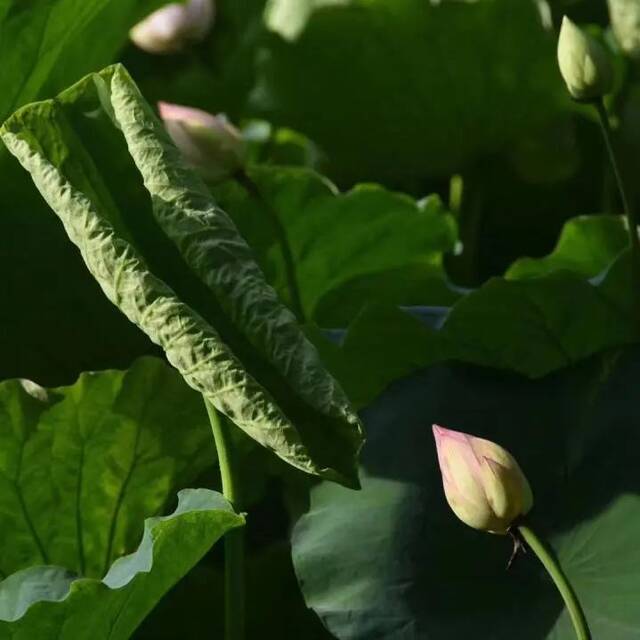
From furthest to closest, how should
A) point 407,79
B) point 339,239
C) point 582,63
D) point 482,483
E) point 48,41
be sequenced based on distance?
point 407,79 < point 339,239 < point 48,41 < point 582,63 < point 482,483

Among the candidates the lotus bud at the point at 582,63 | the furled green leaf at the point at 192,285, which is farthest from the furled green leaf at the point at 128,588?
the lotus bud at the point at 582,63

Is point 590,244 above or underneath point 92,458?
underneath

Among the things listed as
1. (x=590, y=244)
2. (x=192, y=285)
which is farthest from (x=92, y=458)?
(x=590, y=244)

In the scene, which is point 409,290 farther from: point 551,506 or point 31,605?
point 31,605

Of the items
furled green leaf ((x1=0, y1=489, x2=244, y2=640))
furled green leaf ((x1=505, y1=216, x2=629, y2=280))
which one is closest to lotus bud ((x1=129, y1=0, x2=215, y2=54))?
furled green leaf ((x1=505, y1=216, x2=629, y2=280))

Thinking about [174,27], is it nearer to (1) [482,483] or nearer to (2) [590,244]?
(2) [590,244]

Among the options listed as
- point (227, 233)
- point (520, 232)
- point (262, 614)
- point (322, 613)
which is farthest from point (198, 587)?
point (520, 232)

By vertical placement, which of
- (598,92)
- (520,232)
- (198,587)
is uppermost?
(598,92)

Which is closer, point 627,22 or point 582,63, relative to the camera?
point 582,63
